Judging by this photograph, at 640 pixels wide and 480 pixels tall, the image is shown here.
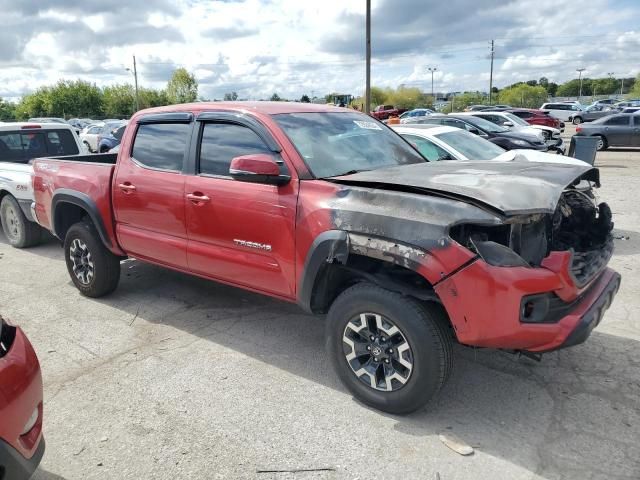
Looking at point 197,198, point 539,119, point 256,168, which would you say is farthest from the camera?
point 539,119

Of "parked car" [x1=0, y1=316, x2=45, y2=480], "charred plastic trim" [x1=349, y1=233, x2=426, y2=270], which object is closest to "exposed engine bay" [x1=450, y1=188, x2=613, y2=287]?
"charred plastic trim" [x1=349, y1=233, x2=426, y2=270]

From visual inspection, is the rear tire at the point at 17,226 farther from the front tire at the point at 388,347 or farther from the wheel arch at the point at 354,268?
the front tire at the point at 388,347

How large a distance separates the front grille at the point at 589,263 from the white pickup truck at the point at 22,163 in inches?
263

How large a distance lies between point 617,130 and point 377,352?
20.3 m

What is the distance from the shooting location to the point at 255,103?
442 cm

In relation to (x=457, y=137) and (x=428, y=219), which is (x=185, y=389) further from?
(x=457, y=137)

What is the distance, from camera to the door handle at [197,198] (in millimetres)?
4062

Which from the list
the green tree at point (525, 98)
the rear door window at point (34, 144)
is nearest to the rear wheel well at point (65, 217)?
the rear door window at point (34, 144)

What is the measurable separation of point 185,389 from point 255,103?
2.33m

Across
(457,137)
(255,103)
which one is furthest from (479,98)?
(255,103)

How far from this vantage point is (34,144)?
323 inches

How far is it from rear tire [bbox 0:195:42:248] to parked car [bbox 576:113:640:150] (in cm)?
1901

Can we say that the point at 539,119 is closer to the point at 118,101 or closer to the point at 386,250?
the point at 386,250

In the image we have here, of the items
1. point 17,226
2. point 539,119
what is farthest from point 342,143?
point 539,119
